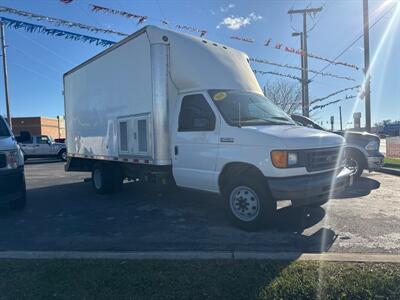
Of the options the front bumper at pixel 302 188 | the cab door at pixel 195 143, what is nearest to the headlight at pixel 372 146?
the front bumper at pixel 302 188

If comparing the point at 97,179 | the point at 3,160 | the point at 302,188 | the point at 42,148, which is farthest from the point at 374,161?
the point at 42,148

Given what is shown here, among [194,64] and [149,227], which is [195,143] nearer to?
[194,64]

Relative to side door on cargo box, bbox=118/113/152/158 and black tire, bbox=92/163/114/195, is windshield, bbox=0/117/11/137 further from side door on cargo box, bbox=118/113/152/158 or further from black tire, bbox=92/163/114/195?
side door on cargo box, bbox=118/113/152/158

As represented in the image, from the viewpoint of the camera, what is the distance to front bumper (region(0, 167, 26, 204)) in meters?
6.43

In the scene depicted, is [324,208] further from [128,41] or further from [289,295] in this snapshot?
[128,41]

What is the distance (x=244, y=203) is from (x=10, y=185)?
14.3ft

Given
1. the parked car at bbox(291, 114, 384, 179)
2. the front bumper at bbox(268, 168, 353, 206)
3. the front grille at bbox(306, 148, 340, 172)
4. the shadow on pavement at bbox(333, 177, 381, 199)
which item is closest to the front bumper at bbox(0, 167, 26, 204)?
the front bumper at bbox(268, 168, 353, 206)

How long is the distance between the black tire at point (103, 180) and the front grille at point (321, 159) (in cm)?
518

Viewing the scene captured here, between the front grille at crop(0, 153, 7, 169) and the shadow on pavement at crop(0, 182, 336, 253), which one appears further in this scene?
the front grille at crop(0, 153, 7, 169)

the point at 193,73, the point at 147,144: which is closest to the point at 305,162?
the point at 193,73

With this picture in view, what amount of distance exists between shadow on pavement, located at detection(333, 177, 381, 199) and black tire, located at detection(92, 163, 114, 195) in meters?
5.16

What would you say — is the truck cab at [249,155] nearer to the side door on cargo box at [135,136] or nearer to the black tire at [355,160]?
the side door on cargo box at [135,136]

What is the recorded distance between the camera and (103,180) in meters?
8.70

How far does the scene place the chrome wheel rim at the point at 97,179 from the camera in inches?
350
